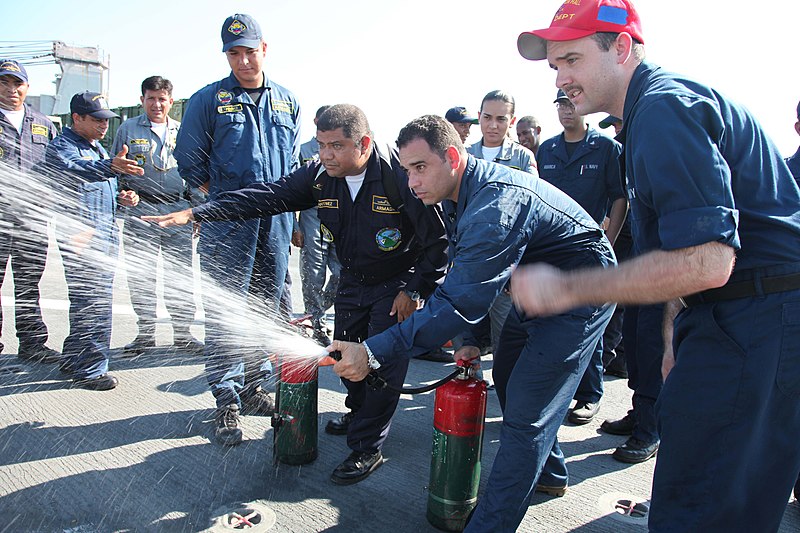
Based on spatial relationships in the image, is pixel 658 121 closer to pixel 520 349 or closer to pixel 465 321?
pixel 465 321

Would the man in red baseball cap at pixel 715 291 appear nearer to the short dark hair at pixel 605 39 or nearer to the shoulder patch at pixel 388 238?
the short dark hair at pixel 605 39

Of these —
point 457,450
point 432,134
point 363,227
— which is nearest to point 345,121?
point 363,227

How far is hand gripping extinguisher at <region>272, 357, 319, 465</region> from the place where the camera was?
3.49 meters

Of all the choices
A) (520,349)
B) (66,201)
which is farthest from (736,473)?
(66,201)

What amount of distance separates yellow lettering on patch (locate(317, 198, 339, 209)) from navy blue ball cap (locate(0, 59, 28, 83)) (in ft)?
12.7

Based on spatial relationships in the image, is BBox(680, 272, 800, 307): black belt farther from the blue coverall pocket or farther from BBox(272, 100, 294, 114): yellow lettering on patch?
BBox(272, 100, 294, 114): yellow lettering on patch

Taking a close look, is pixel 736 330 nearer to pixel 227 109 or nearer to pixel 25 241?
pixel 227 109

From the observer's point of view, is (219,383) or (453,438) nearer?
(453,438)

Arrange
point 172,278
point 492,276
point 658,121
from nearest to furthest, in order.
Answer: point 658,121
point 492,276
point 172,278

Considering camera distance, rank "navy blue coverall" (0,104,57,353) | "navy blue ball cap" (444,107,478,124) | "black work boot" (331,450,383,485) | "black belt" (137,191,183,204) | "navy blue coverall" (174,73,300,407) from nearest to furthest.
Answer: "black work boot" (331,450,383,485) → "navy blue coverall" (174,73,300,407) → "navy blue coverall" (0,104,57,353) → "black belt" (137,191,183,204) → "navy blue ball cap" (444,107,478,124)

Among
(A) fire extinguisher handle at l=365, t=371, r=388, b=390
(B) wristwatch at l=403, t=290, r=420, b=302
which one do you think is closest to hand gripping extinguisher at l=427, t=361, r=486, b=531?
(A) fire extinguisher handle at l=365, t=371, r=388, b=390

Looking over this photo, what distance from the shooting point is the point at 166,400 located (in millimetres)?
4477

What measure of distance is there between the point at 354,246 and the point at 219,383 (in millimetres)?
1403

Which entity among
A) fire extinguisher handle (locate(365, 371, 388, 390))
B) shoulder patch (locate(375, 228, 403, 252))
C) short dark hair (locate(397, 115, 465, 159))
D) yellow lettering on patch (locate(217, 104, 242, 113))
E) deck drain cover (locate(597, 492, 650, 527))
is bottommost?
deck drain cover (locate(597, 492, 650, 527))
